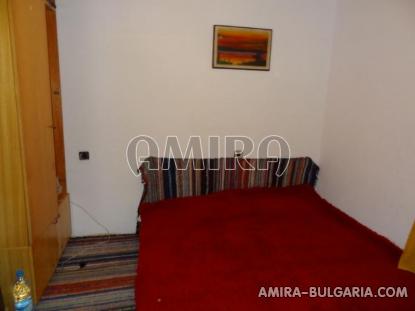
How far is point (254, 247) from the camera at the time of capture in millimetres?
1864

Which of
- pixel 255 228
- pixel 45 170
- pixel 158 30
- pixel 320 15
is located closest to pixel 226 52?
pixel 158 30

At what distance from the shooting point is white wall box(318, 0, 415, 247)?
6.14 feet

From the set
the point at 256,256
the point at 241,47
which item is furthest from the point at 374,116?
the point at 256,256

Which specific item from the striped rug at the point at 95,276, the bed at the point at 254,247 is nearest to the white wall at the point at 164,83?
the striped rug at the point at 95,276

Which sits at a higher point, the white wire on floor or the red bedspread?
the red bedspread

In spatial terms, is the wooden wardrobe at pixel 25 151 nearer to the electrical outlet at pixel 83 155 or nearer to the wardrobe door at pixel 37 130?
the wardrobe door at pixel 37 130

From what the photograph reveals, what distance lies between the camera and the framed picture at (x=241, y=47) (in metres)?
2.51

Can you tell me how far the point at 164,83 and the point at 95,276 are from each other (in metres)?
1.61

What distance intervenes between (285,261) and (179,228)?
767 mm

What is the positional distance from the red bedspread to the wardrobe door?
64 centimetres

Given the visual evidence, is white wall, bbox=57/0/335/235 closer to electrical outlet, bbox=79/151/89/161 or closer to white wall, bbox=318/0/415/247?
electrical outlet, bbox=79/151/89/161

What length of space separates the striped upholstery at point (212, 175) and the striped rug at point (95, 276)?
0.50 m

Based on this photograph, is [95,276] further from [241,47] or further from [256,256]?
[241,47]

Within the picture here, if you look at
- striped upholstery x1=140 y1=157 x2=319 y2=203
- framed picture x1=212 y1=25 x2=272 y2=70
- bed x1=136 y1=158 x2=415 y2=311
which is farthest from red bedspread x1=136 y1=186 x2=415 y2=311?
framed picture x1=212 y1=25 x2=272 y2=70
